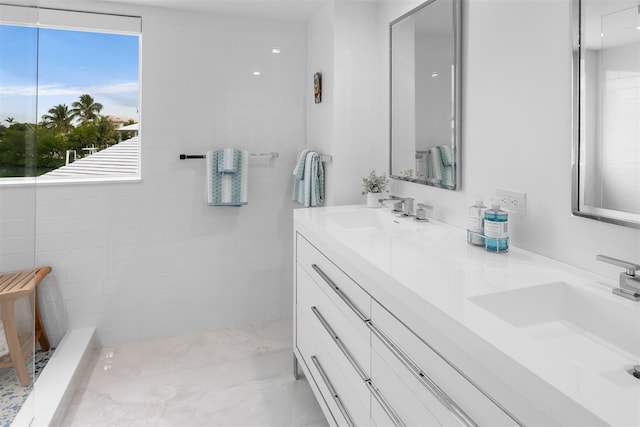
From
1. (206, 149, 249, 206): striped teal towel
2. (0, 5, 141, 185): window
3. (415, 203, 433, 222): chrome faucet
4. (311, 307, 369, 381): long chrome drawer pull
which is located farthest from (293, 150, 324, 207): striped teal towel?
(0, 5, 141, 185): window

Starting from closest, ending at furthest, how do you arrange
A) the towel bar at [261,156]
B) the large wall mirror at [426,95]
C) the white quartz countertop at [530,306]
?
the white quartz countertop at [530,306], the large wall mirror at [426,95], the towel bar at [261,156]

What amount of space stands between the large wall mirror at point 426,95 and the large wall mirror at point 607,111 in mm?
610

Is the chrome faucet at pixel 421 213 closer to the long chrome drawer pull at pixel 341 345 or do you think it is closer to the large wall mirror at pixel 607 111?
the long chrome drawer pull at pixel 341 345

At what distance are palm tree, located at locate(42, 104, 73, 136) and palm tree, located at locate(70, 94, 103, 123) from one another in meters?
0.04

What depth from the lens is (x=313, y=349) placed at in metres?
1.92

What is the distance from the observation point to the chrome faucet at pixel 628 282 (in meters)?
0.99

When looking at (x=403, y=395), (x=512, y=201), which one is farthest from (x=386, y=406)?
(x=512, y=201)

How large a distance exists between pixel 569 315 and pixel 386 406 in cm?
58

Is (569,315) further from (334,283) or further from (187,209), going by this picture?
(187,209)

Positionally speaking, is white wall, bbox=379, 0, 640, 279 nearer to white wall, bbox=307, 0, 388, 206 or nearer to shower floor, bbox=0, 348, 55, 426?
white wall, bbox=307, 0, 388, 206

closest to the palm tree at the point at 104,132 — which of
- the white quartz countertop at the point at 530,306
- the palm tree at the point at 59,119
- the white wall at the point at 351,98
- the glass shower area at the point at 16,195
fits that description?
the palm tree at the point at 59,119

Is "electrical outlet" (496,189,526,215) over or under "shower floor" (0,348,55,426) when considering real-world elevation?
over

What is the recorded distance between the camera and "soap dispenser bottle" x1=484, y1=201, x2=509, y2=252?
1401mm

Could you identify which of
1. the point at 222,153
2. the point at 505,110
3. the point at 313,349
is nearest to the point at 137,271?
the point at 222,153
